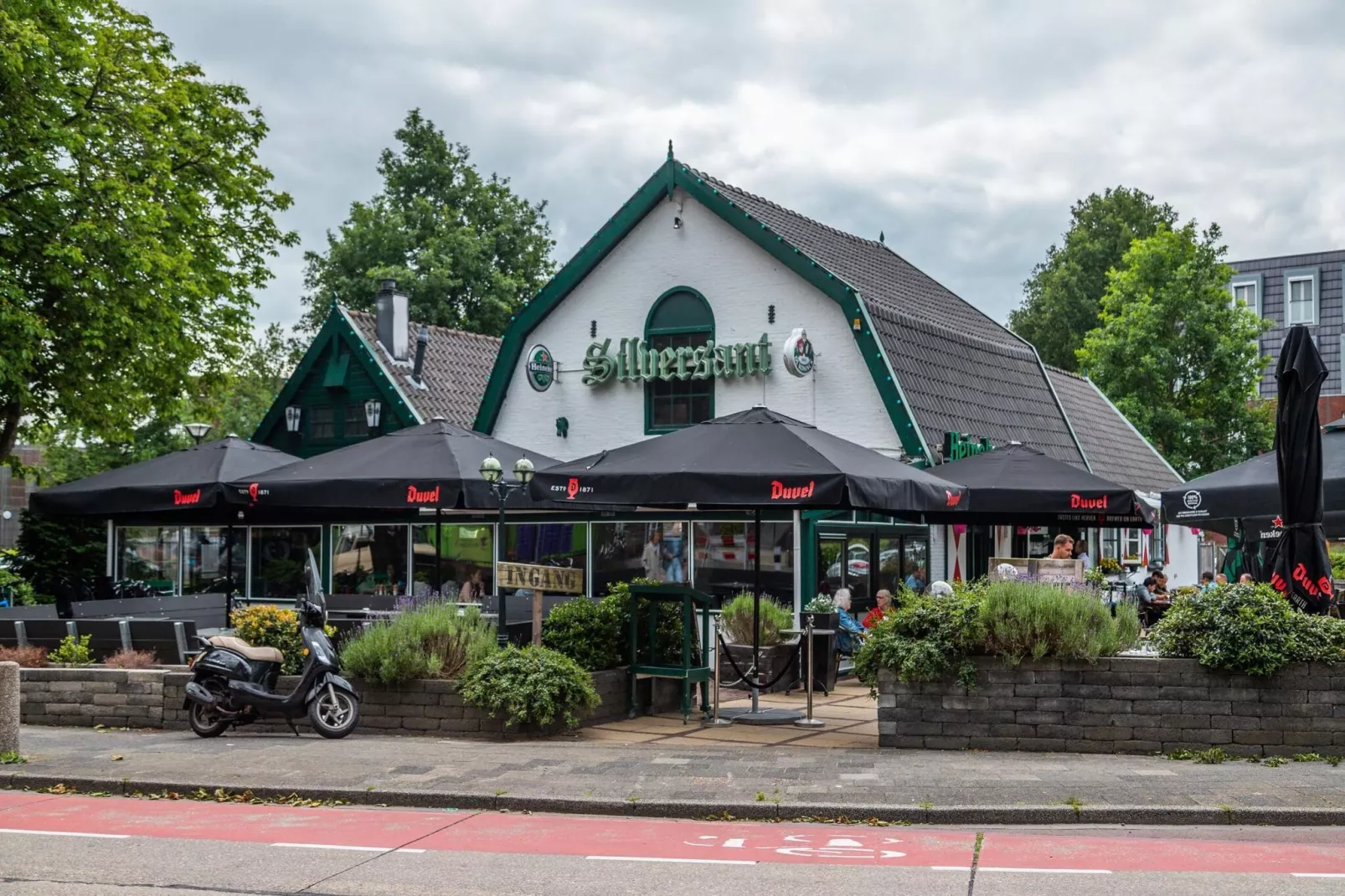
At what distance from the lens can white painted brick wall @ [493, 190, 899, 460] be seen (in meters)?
21.7

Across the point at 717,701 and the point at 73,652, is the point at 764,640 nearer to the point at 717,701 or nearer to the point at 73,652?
the point at 717,701

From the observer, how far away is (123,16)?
26.3 metres

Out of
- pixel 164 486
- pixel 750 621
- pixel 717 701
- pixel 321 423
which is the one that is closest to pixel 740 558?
pixel 750 621

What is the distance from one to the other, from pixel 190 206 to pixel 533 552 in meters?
9.22

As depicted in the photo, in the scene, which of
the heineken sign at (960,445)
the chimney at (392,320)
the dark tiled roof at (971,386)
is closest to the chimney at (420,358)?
the chimney at (392,320)

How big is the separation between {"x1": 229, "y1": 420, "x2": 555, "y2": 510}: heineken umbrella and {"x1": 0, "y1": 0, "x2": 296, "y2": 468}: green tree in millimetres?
6991

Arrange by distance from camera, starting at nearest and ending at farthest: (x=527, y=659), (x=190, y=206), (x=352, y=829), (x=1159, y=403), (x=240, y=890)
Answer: (x=240, y=890), (x=352, y=829), (x=527, y=659), (x=190, y=206), (x=1159, y=403)

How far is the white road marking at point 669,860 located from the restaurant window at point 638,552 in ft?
41.9

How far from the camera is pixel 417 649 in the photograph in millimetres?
13328

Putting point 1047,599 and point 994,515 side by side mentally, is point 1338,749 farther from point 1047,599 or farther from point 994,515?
point 994,515

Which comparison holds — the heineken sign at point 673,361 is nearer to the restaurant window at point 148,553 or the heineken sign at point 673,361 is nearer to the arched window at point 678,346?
the arched window at point 678,346

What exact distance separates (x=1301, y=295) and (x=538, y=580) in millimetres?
55158

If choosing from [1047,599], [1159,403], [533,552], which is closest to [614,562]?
[533,552]

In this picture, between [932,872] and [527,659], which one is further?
[527,659]
